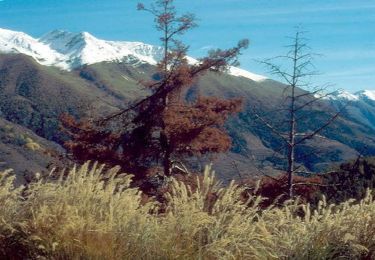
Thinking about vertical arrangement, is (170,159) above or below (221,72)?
below

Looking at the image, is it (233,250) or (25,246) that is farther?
(25,246)

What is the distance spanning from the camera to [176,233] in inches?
208

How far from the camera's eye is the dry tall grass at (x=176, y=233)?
509 cm

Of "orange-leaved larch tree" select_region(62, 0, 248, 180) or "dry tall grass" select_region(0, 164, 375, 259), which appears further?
"orange-leaved larch tree" select_region(62, 0, 248, 180)

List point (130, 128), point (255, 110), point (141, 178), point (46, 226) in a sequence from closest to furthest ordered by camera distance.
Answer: point (46, 226), point (255, 110), point (141, 178), point (130, 128)

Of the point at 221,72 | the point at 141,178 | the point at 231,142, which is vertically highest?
the point at 221,72

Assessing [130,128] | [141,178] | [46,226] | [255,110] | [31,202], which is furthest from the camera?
[130,128]

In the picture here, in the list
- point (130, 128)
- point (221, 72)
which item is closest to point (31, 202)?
point (130, 128)

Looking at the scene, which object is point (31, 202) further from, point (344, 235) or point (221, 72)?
point (221, 72)

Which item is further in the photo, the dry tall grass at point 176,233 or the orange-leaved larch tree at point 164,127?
the orange-leaved larch tree at point 164,127

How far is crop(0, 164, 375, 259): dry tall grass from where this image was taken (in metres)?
5.09

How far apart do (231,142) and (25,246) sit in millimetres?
15744

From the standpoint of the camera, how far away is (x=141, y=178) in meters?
19.6

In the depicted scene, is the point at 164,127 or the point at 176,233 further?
the point at 164,127
